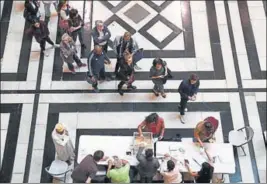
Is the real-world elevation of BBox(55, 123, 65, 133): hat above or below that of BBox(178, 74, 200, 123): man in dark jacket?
below

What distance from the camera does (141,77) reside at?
10.8m

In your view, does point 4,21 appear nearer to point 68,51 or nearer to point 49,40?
point 49,40

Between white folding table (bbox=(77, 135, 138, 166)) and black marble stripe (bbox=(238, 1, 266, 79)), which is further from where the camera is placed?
black marble stripe (bbox=(238, 1, 266, 79))

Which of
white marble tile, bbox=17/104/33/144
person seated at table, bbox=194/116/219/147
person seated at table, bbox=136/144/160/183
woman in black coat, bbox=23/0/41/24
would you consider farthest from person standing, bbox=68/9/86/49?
person seated at table, bbox=194/116/219/147

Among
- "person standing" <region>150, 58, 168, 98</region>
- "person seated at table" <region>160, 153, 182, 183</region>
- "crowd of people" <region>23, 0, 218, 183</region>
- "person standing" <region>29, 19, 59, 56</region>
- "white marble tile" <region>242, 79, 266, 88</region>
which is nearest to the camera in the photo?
"person seated at table" <region>160, 153, 182, 183</region>

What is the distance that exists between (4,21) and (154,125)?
5.32 m

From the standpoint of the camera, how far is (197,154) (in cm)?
863

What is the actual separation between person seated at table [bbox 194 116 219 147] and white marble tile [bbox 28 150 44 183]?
→ 321 centimetres

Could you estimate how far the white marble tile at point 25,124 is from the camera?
9852 mm

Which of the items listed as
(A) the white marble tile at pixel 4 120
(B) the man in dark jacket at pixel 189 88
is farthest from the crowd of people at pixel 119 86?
(A) the white marble tile at pixel 4 120

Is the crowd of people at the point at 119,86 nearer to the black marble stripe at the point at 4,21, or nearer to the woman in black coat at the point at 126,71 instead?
the woman in black coat at the point at 126,71

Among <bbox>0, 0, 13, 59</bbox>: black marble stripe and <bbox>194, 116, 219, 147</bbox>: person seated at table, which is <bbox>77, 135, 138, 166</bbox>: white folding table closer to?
<bbox>194, 116, 219, 147</bbox>: person seated at table

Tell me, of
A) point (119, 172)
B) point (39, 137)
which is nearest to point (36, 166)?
point (39, 137)

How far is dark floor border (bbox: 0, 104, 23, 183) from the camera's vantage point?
9.42 m
